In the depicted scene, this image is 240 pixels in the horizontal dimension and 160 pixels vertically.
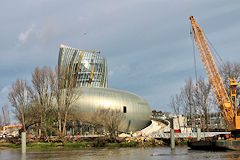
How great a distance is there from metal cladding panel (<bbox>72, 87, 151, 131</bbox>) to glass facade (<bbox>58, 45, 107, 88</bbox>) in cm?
4608

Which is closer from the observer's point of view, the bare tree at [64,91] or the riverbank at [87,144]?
the riverbank at [87,144]

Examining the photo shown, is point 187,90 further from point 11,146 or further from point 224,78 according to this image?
point 11,146

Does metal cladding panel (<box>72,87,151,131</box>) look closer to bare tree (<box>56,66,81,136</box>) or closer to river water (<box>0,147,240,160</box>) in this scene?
bare tree (<box>56,66,81,136</box>)

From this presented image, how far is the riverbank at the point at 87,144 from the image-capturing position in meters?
55.9

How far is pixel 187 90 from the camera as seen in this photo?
283ft

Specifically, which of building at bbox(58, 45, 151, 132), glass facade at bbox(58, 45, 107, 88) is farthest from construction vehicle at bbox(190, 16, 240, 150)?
glass facade at bbox(58, 45, 107, 88)

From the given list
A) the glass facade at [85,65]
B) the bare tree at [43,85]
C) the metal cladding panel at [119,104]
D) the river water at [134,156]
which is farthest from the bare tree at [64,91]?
the glass facade at [85,65]

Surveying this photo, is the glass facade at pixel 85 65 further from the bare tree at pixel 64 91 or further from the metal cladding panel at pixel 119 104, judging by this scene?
the bare tree at pixel 64 91

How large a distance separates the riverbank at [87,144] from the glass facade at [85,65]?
88.9 m

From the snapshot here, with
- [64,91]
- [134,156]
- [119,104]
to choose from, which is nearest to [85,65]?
[119,104]

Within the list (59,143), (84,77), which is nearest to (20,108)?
(59,143)

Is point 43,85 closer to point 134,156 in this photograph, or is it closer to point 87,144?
point 87,144

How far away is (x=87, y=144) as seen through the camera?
5900 cm

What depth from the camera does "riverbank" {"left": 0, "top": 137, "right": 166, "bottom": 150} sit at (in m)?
55.9
